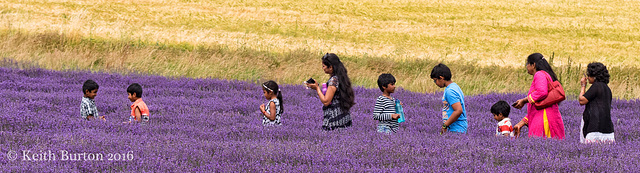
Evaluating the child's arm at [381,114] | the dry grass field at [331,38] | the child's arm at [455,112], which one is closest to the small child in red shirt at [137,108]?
the child's arm at [381,114]

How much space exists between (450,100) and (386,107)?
0.71 metres

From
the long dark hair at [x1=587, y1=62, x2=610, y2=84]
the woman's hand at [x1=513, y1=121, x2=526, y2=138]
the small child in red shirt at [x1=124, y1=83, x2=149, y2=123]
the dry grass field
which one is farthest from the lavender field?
the dry grass field

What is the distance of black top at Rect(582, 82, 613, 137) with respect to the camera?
7867 millimetres

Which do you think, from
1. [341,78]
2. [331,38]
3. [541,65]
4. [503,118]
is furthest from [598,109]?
[331,38]

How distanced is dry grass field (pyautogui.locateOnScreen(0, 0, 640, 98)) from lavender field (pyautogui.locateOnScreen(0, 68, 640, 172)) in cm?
570

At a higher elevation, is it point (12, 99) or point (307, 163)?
point (12, 99)

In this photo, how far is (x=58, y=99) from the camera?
10586 millimetres

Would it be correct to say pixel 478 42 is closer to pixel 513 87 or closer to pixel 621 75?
pixel 621 75

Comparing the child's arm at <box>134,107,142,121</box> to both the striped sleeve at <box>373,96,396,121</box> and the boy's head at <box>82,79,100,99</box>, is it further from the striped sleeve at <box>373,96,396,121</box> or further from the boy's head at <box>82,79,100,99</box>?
the striped sleeve at <box>373,96,396,121</box>

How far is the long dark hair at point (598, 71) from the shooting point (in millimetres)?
7832

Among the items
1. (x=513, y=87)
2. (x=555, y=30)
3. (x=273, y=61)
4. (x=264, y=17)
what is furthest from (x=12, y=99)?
(x=555, y=30)

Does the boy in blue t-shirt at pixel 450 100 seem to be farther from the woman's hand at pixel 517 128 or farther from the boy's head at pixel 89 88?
the boy's head at pixel 89 88

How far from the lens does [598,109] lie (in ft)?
25.9

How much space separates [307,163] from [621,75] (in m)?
15.9
